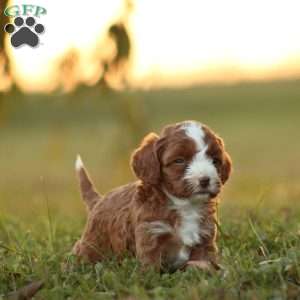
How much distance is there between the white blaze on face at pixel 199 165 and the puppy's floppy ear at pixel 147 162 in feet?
0.79

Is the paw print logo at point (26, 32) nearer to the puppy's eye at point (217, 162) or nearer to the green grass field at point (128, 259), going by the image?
the green grass field at point (128, 259)

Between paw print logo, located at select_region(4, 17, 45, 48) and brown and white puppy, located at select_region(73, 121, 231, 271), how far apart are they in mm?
1183

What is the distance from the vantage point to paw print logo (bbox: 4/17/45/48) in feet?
22.1

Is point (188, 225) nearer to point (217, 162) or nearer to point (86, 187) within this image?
point (217, 162)

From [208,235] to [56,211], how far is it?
4.39 metres

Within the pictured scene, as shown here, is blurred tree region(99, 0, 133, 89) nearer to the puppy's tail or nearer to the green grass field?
the green grass field

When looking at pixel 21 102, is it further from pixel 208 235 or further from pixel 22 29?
pixel 208 235

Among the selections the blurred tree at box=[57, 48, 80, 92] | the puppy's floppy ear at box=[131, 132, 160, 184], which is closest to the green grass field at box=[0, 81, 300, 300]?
the blurred tree at box=[57, 48, 80, 92]

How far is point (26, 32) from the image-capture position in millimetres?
6844

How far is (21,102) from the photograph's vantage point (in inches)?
270

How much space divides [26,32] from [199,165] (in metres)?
1.77

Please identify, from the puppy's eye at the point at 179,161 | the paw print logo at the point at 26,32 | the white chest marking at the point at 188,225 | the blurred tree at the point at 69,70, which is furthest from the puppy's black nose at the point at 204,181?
the paw print logo at the point at 26,32

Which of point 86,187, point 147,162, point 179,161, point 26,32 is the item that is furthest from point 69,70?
point 179,161

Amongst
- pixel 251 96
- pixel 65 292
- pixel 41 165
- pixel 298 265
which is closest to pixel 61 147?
pixel 65 292
